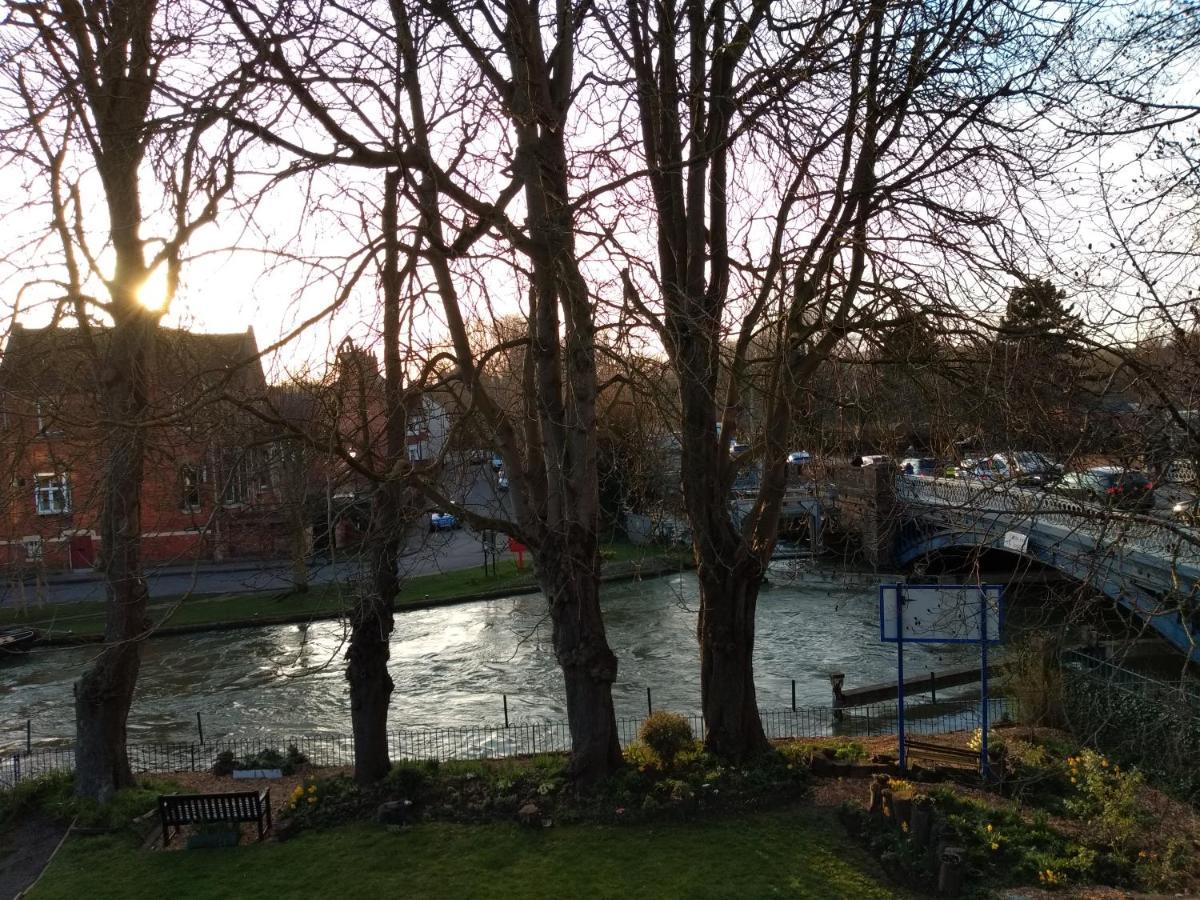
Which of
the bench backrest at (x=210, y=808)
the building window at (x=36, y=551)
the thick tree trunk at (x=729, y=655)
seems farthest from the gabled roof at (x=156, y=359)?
the thick tree trunk at (x=729, y=655)

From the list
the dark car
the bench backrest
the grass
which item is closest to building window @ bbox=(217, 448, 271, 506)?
the bench backrest

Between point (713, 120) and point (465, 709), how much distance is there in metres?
16.4

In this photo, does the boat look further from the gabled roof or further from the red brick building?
the gabled roof

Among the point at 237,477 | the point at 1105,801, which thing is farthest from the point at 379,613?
the point at 1105,801

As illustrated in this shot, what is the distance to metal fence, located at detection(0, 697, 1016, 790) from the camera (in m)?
17.8

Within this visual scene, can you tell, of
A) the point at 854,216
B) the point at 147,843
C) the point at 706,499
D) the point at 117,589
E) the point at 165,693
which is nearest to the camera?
the point at 854,216

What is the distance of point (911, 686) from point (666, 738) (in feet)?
39.8

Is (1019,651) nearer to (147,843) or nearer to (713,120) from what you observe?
(713,120)

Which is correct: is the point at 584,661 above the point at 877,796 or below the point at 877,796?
above

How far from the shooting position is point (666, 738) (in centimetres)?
1194

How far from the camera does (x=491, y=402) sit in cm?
1081

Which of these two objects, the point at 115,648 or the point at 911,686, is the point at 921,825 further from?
the point at 911,686

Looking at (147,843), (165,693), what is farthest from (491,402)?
(165,693)

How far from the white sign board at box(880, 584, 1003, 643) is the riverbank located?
55.7 ft
